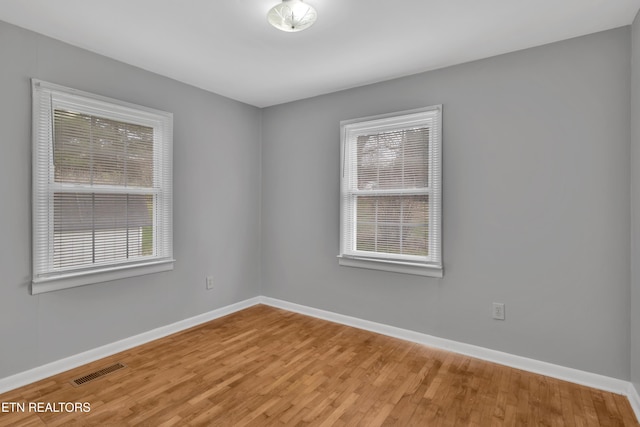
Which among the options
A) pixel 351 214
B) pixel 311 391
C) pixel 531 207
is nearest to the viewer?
pixel 311 391

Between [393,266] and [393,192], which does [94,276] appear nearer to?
[393,266]

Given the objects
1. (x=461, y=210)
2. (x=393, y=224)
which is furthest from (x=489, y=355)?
(x=393, y=224)

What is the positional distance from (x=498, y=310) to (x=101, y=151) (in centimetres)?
356

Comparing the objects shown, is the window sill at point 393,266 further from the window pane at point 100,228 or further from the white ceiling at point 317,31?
the window pane at point 100,228

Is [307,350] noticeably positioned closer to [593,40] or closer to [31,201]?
[31,201]

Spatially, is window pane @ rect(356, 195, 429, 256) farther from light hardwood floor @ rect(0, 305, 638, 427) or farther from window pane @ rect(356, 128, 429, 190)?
light hardwood floor @ rect(0, 305, 638, 427)

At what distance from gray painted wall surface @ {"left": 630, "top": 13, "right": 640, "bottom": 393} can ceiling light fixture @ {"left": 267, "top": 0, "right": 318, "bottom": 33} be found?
2.08 metres

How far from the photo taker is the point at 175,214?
337cm

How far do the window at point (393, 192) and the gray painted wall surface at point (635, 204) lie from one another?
127cm

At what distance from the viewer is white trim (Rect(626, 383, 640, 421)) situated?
2062mm

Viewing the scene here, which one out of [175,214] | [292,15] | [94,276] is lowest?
[94,276]

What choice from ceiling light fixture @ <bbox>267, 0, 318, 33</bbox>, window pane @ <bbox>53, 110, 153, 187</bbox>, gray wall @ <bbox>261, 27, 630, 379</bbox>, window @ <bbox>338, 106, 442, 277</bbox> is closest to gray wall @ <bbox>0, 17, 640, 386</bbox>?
gray wall @ <bbox>261, 27, 630, 379</bbox>

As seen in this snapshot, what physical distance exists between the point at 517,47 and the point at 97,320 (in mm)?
4050

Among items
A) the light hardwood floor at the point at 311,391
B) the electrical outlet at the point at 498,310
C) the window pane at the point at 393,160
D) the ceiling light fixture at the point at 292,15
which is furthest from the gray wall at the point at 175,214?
the electrical outlet at the point at 498,310
